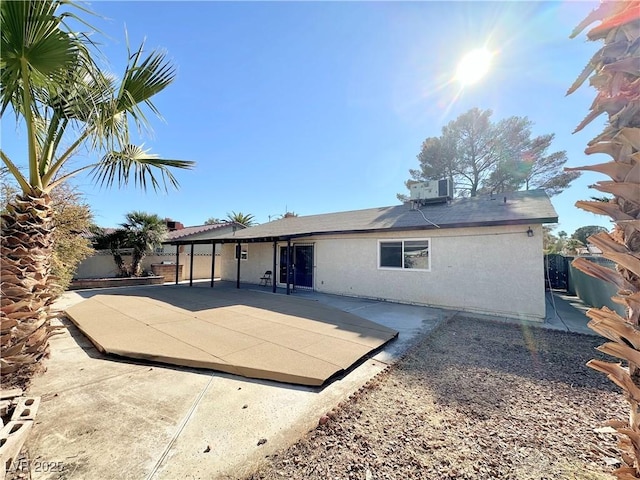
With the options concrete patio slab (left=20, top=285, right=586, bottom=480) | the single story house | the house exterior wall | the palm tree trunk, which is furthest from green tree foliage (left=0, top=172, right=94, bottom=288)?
the house exterior wall

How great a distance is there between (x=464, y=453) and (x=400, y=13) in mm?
8299

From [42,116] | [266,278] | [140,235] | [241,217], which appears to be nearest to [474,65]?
[42,116]

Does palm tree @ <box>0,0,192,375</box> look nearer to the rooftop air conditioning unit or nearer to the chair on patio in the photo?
the rooftop air conditioning unit

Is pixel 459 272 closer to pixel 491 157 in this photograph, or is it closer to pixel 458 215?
pixel 458 215

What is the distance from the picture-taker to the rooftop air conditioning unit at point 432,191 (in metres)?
11.1

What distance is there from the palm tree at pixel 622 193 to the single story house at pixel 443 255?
715 centimetres

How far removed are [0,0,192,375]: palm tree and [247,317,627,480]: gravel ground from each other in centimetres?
362

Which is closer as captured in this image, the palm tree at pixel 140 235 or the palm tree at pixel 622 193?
the palm tree at pixel 622 193

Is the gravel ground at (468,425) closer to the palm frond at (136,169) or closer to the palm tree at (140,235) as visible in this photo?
the palm frond at (136,169)

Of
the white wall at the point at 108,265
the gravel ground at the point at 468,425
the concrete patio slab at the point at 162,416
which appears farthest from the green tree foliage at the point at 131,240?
the gravel ground at the point at 468,425

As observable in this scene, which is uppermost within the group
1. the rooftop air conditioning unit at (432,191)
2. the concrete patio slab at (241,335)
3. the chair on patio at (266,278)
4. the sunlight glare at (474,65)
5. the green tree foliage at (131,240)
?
the sunlight glare at (474,65)

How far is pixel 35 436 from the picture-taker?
2.61 metres

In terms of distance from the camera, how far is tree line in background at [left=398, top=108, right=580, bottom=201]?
17.0 meters

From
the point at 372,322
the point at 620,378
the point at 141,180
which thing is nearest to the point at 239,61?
the point at 141,180
